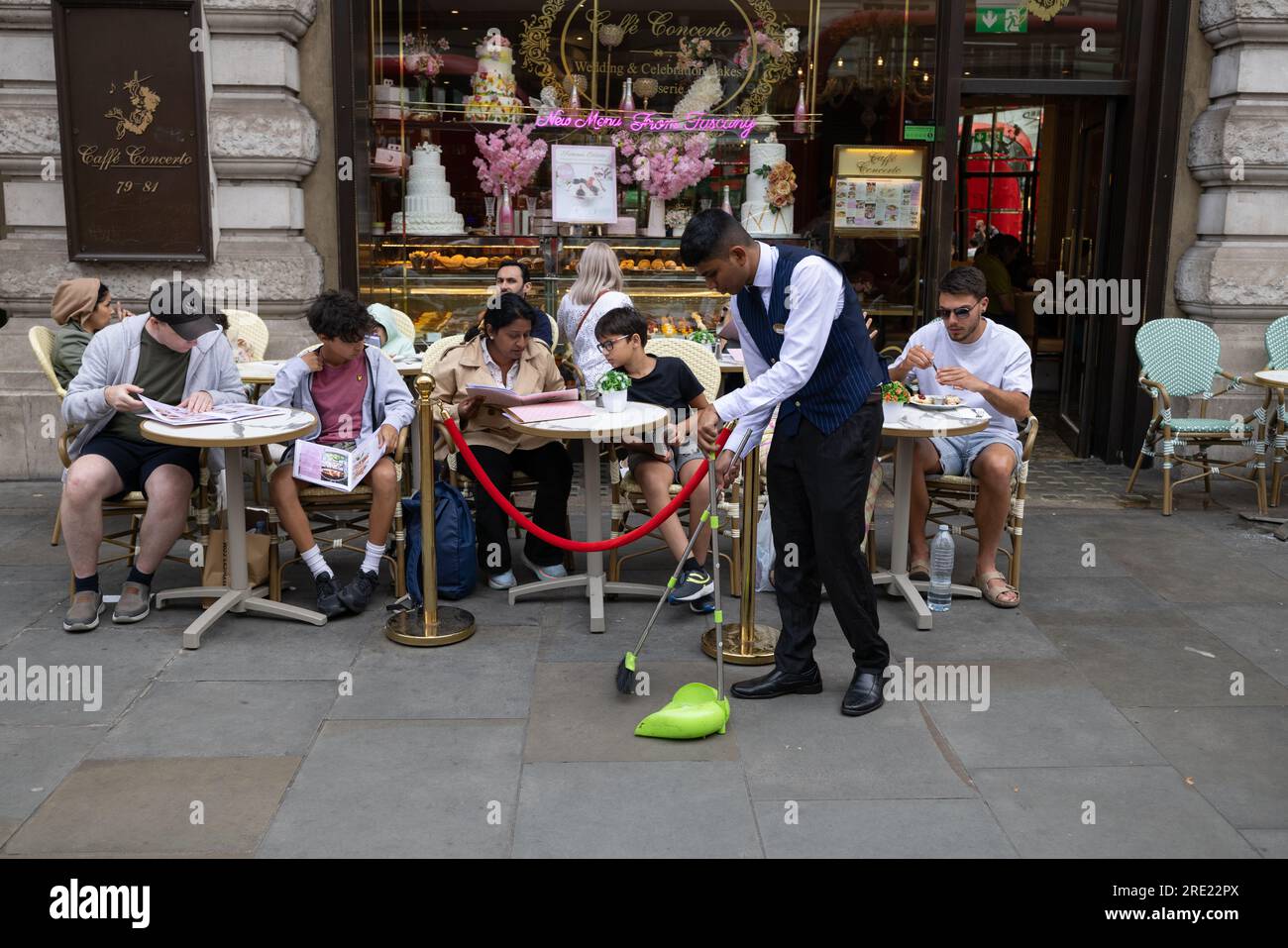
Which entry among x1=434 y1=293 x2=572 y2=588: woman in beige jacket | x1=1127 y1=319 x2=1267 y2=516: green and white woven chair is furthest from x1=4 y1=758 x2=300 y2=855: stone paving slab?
x1=1127 y1=319 x2=1267 y2=516: green and white woven chair

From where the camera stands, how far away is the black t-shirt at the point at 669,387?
5.46 m

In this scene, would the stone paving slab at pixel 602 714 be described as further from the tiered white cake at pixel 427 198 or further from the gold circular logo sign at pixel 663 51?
the gold circular logo sign at pixel 663 51

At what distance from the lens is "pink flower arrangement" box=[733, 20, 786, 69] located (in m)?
8.27

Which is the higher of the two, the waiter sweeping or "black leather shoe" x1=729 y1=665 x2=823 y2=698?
the waiter sweeping

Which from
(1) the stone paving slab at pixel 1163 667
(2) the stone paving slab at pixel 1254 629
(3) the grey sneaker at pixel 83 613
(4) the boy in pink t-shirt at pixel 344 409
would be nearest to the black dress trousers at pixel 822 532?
(1) the stone paving slab at pixel 1163 667

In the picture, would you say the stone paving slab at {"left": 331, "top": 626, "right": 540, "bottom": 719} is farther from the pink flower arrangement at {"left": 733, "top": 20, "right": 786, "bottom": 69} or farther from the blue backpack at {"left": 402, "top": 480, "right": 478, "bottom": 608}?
the pink flower arrangement at {"left": 733, "top": 20, "right": 786, "bottom": 69}

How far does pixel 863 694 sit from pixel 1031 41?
217 inches

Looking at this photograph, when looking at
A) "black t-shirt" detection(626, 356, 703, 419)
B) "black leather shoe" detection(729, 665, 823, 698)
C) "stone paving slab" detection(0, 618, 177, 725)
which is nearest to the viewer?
"stone paving slab" detection(0, 618, 177, 725)

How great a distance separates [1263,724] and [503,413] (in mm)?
3162

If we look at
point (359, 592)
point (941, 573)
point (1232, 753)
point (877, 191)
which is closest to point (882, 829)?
point (1232, 753)

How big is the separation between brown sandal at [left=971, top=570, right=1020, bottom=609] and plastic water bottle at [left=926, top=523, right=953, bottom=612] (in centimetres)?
19

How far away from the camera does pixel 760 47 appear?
326 inches

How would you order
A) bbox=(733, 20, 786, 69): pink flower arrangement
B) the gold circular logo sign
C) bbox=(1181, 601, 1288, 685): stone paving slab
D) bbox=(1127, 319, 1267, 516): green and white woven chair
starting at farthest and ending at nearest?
bbox=(733, 20, 786, 69): pink flower arrangement < the gold circular logo sign < bbox=(1127, 319, 1267, 516): green and white woven chair < bbox=(1181, 601, 1288, 685): stone paving slab

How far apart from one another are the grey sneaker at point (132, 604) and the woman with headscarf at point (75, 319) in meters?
1.39
